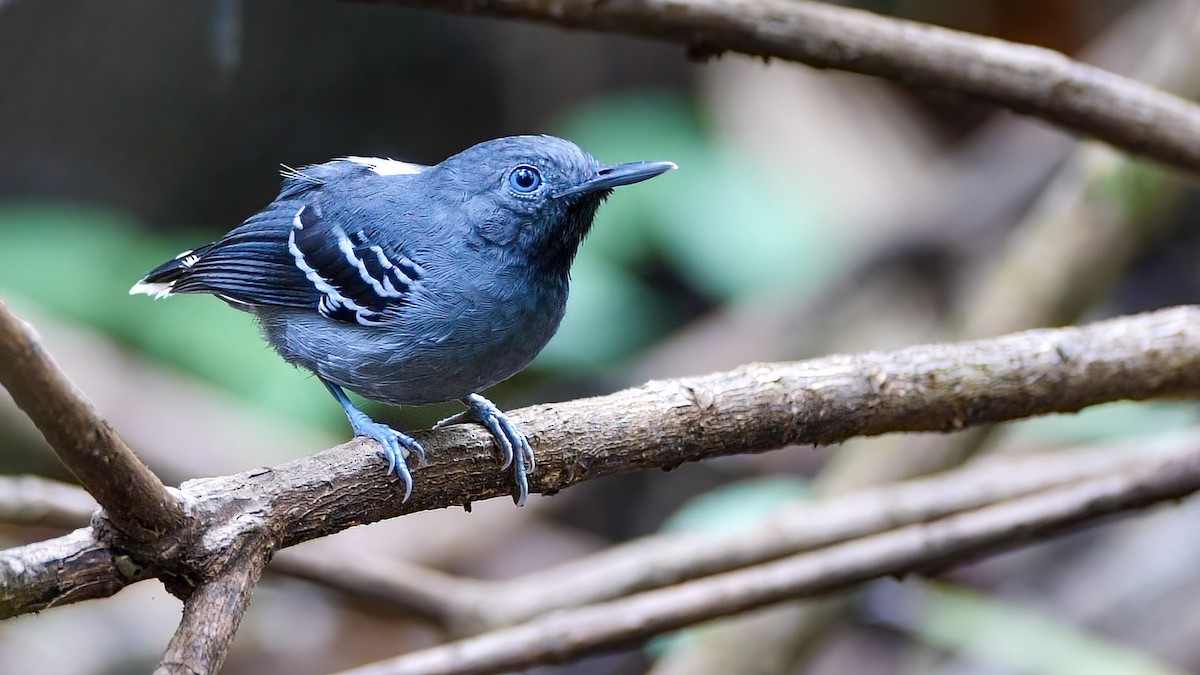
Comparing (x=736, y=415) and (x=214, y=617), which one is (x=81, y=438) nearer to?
(x=214, y=617)

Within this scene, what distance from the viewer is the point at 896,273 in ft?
25.7

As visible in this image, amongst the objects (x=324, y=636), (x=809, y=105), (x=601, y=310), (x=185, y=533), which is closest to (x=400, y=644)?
(x=324, y=636)

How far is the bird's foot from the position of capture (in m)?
2.44

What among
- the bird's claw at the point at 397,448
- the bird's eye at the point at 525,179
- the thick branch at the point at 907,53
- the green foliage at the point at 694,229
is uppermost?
the green foliage at the point at 694,229

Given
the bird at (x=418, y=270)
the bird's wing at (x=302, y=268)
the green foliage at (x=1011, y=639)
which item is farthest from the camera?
the green foliage at (x=1011, y=639)

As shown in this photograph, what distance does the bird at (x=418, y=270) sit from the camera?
255 centimetres

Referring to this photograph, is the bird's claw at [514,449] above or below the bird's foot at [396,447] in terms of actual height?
above

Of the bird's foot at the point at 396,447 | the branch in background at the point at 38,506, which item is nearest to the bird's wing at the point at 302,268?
the bird's foot at the point at 396,447

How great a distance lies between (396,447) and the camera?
2.47 metres

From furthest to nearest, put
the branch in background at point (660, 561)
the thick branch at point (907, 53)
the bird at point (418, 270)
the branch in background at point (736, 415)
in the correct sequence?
1. the branch in background at point (660, 561)
2. the thick branch at point (907, 53)
3. the bird at point (418, 270)
4. the branch in background at point (736, 415)

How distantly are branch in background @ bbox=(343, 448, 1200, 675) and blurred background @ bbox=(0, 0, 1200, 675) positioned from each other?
117 centimetres

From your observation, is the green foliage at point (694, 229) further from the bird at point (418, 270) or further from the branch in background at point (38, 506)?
the bird at point (418, 270)

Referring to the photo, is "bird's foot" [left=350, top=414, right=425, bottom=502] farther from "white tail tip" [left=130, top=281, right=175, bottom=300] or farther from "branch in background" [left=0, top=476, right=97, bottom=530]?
"branch in background" [left=0, top=476, right=97, bottom=530]

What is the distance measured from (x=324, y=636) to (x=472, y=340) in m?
4.01
